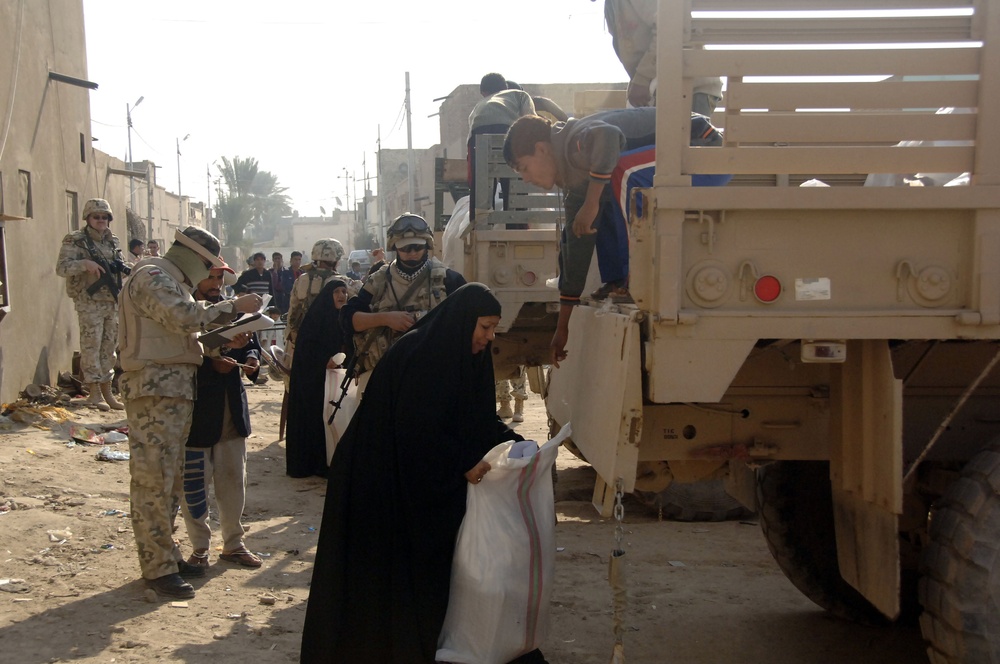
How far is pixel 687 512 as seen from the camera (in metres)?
6.22

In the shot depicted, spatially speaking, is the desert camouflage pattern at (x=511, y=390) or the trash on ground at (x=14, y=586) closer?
the trash on ground at (x=14, y=586)

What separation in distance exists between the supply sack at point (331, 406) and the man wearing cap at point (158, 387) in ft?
6.75

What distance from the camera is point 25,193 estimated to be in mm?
9766

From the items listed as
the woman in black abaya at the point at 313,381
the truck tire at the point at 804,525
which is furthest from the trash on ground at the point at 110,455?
the truck tire at the point at 804,525

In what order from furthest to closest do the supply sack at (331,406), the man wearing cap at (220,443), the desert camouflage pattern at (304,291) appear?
the desert camouflage pattern at (304,291)
the supply sack at (331,406)
the man wearing cap at (220,443)

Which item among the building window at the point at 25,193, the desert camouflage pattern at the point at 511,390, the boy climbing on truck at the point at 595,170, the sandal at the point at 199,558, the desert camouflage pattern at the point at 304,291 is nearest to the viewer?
the boy climbing on truck at the point at 595,170

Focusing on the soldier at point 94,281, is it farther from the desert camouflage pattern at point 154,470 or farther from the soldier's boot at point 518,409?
the desert camouflage pattern at point 154,470

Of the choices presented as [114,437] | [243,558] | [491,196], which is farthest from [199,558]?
[114,437]

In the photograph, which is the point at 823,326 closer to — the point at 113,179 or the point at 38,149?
the point at 38,149

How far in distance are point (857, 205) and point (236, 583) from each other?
376cm

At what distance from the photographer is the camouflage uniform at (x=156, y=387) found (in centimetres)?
456

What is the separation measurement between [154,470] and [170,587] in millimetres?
583

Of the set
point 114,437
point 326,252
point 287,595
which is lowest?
point 287,595

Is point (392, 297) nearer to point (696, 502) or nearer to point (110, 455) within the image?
point (696, 502)
